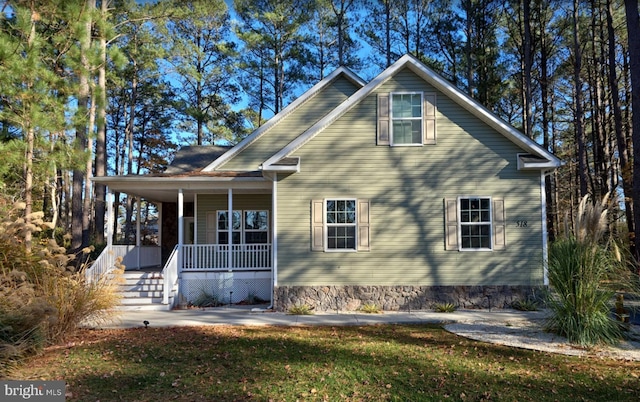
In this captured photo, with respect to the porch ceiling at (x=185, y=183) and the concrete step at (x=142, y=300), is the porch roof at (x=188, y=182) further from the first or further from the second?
the concrete step at (x=142, y=300)

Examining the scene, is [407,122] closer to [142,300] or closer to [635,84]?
[635,84]

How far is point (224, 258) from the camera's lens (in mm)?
12516

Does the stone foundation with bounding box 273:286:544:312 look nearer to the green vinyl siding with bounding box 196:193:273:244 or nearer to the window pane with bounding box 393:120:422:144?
the green vinyl siding with bounding box 196:193:273:244

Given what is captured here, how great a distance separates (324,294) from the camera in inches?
433

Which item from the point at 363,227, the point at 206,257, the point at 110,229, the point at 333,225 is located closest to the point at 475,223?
the point at 363,227

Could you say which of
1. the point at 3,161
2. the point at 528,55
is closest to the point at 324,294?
the point at 3,161

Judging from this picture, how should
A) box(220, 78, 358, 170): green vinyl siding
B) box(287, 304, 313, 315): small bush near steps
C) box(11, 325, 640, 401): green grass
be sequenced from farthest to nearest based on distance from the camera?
box(220, 78, 358, 170): green vinyl siding < box(287, 304, 313, 315): small bush near steps < box(11, 325, 640, 401): green grass

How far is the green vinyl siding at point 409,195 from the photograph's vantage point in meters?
11.1

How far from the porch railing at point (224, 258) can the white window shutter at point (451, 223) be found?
5.21 metres

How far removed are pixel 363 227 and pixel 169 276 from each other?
5.44 meters

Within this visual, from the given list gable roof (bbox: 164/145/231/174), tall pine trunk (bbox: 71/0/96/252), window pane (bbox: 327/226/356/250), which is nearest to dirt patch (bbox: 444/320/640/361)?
window pane (bbox: 327/226/356/250)

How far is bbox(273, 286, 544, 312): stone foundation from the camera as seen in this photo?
1098cm

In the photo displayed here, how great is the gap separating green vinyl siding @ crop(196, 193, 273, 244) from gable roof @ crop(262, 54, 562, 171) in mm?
3334

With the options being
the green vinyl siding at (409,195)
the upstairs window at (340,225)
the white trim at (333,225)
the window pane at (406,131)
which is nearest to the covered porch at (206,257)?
the green vinyl siding at (409,195)
